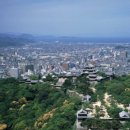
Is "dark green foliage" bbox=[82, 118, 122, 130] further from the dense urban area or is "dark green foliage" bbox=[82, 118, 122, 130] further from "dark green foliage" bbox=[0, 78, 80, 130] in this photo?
"dark green foliage" bbox=[0, 78, 80, 130]

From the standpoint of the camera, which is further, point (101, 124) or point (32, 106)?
point (32, 106)

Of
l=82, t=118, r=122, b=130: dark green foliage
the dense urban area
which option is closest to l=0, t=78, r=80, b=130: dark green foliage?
the dense urban area

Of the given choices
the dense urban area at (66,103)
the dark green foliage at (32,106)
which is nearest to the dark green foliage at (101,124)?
the dense urban area at (66,103)

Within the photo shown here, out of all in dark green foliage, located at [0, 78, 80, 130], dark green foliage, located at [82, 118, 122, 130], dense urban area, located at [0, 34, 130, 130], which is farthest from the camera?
dark green foliage, located at [0, 78, 80, 130]

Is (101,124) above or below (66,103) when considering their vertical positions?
above

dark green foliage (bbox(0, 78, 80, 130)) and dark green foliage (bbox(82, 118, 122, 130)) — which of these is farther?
dark green foliage (bbox(0, 78, 80, 130))

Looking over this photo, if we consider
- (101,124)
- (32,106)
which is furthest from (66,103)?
(101,124)

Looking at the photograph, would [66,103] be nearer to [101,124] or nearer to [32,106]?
[32,106]

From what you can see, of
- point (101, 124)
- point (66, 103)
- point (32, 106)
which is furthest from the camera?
point (32, 106)

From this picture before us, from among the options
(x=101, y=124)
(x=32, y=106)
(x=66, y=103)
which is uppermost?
(x=101, y=124)

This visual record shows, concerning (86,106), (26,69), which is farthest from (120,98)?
(26,69)

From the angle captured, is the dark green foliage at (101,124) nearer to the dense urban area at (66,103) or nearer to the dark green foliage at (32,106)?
the dense urban area at (66,103)
